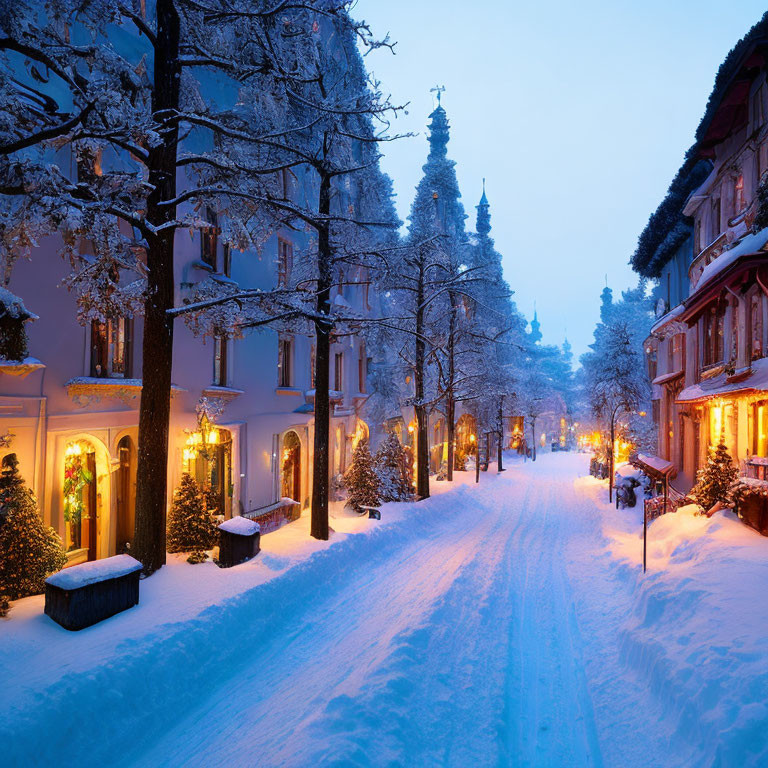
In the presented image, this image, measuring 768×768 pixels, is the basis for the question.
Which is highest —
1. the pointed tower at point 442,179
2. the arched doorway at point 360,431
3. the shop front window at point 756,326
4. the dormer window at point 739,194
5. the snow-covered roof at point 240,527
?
the pointed tower at point 442,179

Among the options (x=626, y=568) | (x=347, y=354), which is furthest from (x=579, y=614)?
(x=347, y=354)

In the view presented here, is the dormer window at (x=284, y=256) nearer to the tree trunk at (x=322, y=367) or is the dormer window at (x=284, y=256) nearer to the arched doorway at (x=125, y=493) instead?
the tree trunk at (x=322, y=367)

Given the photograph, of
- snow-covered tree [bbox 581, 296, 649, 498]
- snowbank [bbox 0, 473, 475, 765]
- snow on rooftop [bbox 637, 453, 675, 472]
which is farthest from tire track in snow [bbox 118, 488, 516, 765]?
snow-covered tree [bbox 581, 296, 649, 498]

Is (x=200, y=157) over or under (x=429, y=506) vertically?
over

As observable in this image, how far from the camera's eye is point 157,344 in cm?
927

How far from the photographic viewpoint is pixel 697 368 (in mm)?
18703

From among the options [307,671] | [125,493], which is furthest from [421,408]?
[307,671]

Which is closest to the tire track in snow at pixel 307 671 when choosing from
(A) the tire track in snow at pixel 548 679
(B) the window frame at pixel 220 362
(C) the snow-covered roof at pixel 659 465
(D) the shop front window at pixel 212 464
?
(A) the tire track in snow at pixel 548 679

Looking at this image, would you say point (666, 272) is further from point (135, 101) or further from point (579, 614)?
point (135, 101)

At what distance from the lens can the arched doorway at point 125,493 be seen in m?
→ 12.3

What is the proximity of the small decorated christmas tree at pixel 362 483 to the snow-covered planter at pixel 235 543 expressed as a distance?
783 centimetres

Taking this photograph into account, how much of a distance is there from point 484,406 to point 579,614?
1217 inches

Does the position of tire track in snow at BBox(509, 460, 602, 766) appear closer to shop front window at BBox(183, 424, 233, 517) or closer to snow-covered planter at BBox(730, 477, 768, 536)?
snow-covered planter at BBox(730, 477, 768, 536)

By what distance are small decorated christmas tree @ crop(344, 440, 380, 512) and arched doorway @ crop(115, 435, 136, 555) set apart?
25.2ft
